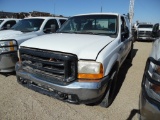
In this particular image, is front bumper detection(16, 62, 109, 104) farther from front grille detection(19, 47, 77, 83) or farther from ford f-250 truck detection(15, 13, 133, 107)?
front grille detection(19, 47, 77, 83)

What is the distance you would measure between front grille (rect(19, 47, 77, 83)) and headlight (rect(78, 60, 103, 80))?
0.33 feet

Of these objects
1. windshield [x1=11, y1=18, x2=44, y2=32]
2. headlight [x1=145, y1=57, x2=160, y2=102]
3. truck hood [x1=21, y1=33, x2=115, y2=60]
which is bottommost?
headlight [x1=145, y1=57, x2=160, y2=102]

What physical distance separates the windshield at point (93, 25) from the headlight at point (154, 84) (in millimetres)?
1947

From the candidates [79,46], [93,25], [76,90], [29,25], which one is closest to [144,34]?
[29,25]

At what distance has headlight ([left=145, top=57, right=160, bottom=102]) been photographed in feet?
6.94

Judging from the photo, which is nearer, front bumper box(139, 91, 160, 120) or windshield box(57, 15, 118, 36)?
front bumper box(139, 91, 160, 120)

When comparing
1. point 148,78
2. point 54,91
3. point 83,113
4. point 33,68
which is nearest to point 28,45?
point 33,68

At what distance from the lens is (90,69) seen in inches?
110

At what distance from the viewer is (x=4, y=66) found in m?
4.68

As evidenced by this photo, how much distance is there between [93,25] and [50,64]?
1.94 m

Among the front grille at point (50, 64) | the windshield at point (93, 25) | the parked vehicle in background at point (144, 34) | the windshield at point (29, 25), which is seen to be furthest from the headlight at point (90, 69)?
the parked vehicle in background at point (144, 34)

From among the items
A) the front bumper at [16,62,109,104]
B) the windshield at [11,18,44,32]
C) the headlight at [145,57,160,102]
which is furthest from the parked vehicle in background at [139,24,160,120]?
the windshield at [11,18,44,32]

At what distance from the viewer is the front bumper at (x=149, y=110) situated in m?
2.04

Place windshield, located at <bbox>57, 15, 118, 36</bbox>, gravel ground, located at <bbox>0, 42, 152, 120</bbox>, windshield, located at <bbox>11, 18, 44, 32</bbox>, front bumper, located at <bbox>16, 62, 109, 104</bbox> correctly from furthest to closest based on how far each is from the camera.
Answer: windshield, located at <bbox>11, 18, 44, 32</bbox> → windshield, located at <bbox>57, 15, 118, 36</bbox> → gravel ground, located at <bbox>0, 42, 152, 120</bbox> → front bumper, located at <bbox>16, 62, 109, 104</bbox>
